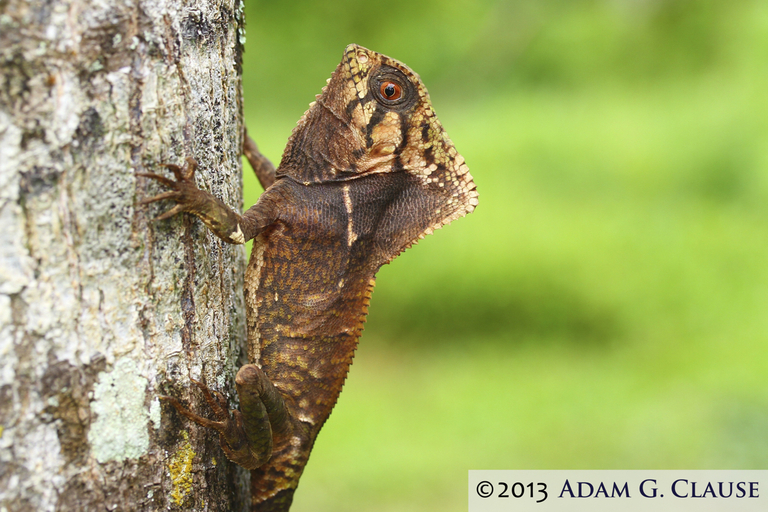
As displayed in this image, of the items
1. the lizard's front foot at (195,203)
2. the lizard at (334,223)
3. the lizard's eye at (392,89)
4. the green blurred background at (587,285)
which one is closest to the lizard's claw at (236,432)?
the lizard at (334,223)

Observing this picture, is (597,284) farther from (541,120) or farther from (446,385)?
(541,120)

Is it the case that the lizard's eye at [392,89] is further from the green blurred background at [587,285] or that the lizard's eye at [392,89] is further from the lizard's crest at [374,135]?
the green blurred background at [587,285]

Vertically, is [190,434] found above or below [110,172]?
below

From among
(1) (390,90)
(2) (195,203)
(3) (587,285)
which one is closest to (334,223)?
(1) (390,90)

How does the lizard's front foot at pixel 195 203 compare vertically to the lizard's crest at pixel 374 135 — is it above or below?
below

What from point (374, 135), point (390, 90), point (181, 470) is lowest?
point (181, 470)

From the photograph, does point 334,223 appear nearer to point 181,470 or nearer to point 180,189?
point 180,189

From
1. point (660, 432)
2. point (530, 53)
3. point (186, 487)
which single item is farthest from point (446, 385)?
point (530, 53)
